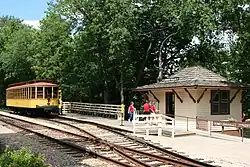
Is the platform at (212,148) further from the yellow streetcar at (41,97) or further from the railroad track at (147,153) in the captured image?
the yellow streetcar at (41,97)

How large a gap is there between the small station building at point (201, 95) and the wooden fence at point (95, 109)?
4417mm

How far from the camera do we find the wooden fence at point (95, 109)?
32219mm

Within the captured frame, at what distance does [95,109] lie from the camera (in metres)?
35.4

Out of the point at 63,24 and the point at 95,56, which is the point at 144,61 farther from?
the point at 63,24

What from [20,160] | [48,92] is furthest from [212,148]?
[48,92]

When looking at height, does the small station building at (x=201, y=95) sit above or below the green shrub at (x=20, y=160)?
above

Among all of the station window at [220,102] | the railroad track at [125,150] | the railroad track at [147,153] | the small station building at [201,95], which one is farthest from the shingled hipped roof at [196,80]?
the railroad track at [147,153]

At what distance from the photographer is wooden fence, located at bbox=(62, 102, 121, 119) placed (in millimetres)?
32219

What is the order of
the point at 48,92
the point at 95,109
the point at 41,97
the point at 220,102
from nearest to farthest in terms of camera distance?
1. the point at 220,102
2. the point at 41,97
3. the point at 48,92
4. the point at 95,109

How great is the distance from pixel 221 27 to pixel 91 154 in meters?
23.2

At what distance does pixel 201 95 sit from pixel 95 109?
39.4 feet

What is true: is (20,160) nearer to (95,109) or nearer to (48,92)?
(48,92)

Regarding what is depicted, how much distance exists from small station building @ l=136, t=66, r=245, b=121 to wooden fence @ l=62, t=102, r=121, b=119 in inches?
174

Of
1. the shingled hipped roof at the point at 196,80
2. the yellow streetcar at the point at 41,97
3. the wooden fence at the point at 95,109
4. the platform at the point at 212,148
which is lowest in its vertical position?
the platform at the point at 212,148
